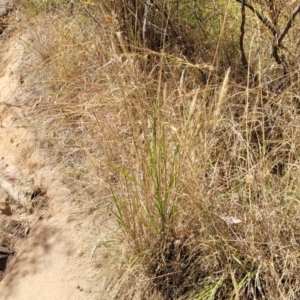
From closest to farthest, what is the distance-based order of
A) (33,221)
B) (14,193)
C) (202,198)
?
(202,198), (33,221), (14,193)

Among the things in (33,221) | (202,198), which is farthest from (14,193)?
(202,198)

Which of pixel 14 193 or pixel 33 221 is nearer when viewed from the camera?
pixel 33 221

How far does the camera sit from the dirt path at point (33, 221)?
8.38 ft

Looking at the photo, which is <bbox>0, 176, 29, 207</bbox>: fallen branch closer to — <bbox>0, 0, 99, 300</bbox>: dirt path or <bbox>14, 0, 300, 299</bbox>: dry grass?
<bbox>0, 0, 99, 300</bbox>: dirt path

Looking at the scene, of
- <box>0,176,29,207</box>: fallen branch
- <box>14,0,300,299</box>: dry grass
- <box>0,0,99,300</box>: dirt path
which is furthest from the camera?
<box>0,176,29,207</box>: fallen branch

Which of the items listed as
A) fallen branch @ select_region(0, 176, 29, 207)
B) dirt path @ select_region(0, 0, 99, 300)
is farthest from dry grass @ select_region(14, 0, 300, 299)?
fallen branch @ select_region(0, 176, 29, 207)

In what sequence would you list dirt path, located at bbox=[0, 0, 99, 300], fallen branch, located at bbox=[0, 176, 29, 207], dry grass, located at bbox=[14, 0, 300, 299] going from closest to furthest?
dry grass, located at bbox=[14, 0, 300, 299] < dirt path, located at bbox=[0, 0, 99, 300] < fallen branch, located at bbox=[0, 176, 29, 207]

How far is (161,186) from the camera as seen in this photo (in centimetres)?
209

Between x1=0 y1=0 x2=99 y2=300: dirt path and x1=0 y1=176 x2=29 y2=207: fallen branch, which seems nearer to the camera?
x1=0 y1=0 x2=99 y2=300: dirt path

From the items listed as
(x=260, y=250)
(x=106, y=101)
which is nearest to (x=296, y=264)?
(x=260, y=250)

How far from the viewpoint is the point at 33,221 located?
296cm

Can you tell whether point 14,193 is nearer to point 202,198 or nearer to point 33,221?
point 33,221

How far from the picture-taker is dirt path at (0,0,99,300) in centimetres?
255

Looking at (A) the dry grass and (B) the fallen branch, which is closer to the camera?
(A) the dry grass
